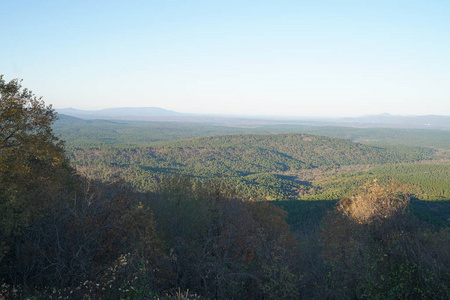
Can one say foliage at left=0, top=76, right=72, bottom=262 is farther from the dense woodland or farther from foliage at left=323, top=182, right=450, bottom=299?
foliage at left=323, top=182, right=450, bottom=299

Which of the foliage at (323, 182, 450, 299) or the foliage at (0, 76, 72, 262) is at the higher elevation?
the foliage at (0, 76, 72, 262)

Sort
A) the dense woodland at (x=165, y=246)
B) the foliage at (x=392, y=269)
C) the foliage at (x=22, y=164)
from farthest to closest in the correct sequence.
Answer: the foliage at (x=22, y=164), the dense woodland at (x=165, y=246), the foliage at (x=392, y=269)

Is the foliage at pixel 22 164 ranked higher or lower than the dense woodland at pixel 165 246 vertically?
higher

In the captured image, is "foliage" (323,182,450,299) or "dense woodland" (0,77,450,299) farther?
"dense woodland" (0,77,450,299)

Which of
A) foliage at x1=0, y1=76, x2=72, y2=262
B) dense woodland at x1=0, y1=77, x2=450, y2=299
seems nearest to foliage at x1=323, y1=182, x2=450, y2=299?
dense woodland at x1=0, y1=77, x2=450, y2=299

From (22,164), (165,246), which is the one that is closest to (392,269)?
(165,246)

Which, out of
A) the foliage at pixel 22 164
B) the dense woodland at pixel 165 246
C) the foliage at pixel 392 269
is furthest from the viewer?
the foliage at pixel 22 164

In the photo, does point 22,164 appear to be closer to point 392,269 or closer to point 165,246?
point 165,246

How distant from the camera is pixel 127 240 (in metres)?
11.8

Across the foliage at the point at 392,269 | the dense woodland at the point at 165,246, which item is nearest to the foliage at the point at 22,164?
the dense woodland at the point at 165,246

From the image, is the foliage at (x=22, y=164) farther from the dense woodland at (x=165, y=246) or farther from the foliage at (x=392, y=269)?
the foliage at (x=392, y=269)

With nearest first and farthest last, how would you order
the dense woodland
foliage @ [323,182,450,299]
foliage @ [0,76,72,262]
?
foliage @ [323,182,450,299] < the dense woodland < foliage @ [0,76,72,262]

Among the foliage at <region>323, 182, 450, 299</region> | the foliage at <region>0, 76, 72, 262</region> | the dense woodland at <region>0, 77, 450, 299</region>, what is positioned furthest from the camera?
the foliage at <region>0, 76, 72, 262</region>

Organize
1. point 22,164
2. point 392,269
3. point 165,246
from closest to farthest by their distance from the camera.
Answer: point 392,269 → point 22,164 → point 165,246
